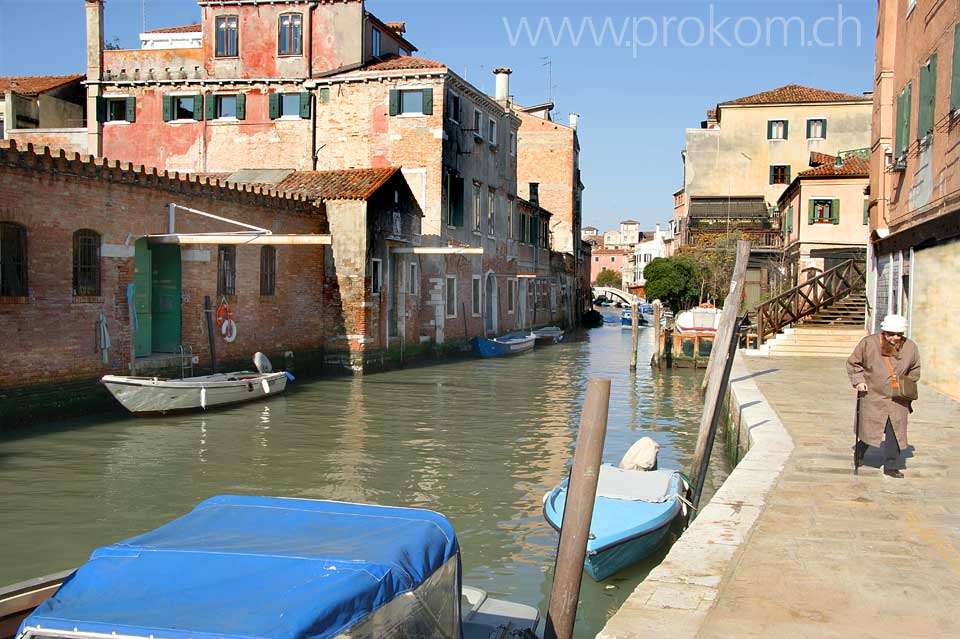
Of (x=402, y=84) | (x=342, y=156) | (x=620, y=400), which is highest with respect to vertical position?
(x=402, y=84)

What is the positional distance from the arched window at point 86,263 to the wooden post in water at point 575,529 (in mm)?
12132

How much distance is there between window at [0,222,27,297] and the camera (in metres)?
13.2

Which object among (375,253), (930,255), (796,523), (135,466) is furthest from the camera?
(375,253)

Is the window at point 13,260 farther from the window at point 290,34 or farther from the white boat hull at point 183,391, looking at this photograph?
the window at point 290,34

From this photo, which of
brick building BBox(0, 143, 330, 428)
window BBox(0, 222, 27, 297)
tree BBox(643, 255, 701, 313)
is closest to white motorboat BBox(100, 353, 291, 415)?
brick building BBox(0, 143, 330, 428)

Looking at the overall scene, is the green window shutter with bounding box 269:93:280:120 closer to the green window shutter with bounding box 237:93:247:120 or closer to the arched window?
the green window shutter with bounding box 237:93:247:120

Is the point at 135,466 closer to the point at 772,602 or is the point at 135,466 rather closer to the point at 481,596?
the point at 481,596

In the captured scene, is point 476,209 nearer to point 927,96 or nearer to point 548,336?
point 548,336

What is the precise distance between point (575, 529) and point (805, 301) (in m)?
20.5

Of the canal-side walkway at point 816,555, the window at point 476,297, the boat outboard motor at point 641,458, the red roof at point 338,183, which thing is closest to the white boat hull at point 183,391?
the red roof at point 338,183

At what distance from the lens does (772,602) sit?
14.7ft

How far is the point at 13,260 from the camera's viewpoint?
1340 centimetres

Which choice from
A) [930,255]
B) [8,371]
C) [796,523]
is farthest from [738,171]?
[796,523]

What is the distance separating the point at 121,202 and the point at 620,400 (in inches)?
410
